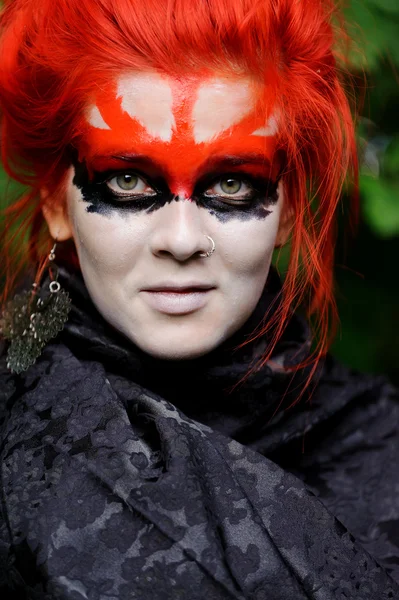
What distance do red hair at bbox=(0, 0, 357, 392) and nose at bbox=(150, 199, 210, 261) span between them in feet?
0.83

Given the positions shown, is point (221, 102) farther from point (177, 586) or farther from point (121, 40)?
point (177, 586)

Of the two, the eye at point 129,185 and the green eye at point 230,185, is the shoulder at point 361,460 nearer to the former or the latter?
the green eye at point 230,185

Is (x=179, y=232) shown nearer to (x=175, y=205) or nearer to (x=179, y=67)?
(x=175, y=205)

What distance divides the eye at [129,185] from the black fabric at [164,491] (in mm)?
263

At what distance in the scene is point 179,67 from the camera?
1438 millimetres

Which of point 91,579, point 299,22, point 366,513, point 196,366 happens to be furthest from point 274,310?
point 91,579

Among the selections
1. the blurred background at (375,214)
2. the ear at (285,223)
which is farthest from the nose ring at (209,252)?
the blurred background at (375,214)

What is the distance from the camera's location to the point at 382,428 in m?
1.98

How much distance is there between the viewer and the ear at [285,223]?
5.49 feet

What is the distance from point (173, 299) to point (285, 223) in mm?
353

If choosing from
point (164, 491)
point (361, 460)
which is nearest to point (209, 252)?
point (164, 491)

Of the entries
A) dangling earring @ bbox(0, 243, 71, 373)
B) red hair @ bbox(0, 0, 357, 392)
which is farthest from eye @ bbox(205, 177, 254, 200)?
dangling earring @ bbox(0, 243, 71, 373)

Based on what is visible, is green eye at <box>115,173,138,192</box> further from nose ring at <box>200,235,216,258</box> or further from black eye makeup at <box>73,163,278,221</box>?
nose ring at <box>200,235,216,258</box>

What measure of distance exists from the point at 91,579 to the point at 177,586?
0.49 ft
